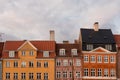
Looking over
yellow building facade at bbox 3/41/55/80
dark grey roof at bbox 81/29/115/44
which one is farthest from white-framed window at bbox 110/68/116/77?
yellow building facade at bbox 3/41/55/80

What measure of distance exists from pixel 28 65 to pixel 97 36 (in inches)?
608

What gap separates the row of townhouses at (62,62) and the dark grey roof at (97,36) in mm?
203

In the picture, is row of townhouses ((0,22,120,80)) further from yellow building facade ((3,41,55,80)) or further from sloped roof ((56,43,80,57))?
sloped roof ((56,43,80,57))

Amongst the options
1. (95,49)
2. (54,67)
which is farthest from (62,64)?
(95,49)

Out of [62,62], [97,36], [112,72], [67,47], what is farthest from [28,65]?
[112,72]

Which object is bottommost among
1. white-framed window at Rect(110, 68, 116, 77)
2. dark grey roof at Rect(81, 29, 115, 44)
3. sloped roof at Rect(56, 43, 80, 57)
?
white-framed window at Rect(110, 68, 116, 77)

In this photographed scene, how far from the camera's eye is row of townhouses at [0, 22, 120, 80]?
88875 mm

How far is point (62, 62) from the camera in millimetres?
89500

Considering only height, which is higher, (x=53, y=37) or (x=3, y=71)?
(x=53, y=37)

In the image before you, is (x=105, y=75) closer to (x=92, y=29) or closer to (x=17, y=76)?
(x=92, y=29)

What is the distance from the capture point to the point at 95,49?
89750 mm

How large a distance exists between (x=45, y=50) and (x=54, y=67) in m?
3.90

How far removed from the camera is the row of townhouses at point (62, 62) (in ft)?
292

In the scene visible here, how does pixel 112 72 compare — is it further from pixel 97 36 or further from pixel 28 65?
pixel 28 65
